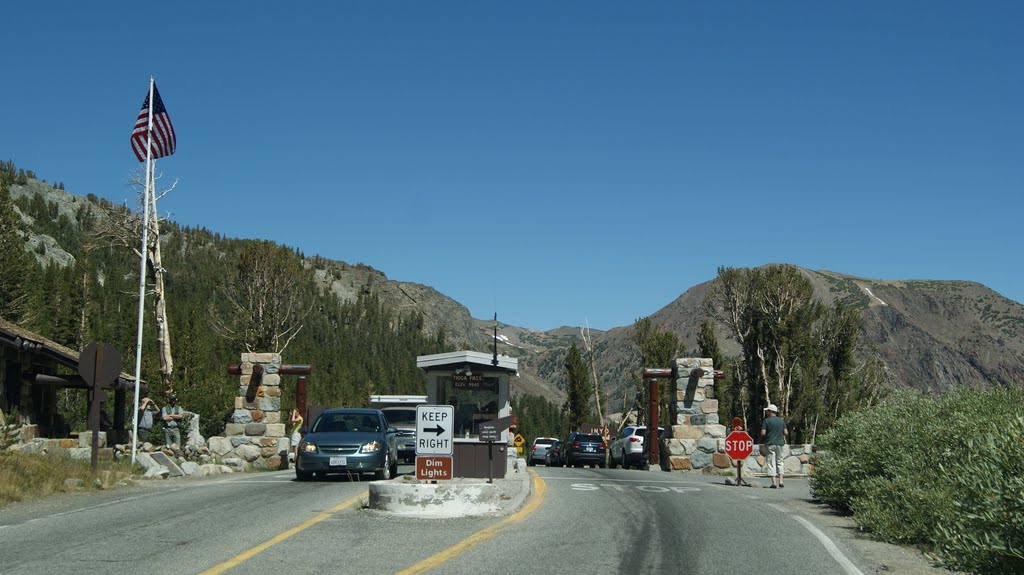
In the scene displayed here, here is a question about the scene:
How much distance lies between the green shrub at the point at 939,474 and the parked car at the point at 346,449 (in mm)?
8706

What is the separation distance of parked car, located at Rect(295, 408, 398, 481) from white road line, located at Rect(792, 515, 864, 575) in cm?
901

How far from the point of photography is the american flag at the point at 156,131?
1097 inches

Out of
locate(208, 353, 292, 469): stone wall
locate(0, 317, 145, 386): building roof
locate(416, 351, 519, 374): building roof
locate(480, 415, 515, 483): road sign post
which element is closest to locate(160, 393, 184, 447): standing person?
locate(208, 353, 292, 469): stone wall

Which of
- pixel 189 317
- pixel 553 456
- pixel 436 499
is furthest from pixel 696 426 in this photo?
pixel 189 317

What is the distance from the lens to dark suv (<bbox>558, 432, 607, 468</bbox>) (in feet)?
127

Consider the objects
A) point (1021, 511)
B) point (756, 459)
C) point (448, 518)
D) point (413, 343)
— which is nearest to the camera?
point (1021, 511)

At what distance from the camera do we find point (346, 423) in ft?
67.2

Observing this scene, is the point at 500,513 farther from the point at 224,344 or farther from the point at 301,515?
the point at 224,344

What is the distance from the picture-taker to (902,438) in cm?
1399

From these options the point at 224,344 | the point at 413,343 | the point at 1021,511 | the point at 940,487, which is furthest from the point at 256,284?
the point at 413,343

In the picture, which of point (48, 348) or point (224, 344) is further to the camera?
point (224, 344)

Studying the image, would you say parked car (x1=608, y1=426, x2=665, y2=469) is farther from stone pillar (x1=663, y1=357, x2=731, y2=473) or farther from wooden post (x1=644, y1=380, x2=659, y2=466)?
stone pillar (x1=663, y1=357, x2=731, y2=473)

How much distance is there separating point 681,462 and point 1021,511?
862 inches

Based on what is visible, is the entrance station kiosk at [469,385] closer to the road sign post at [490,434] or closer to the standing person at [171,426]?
the standing person at [171,426]
